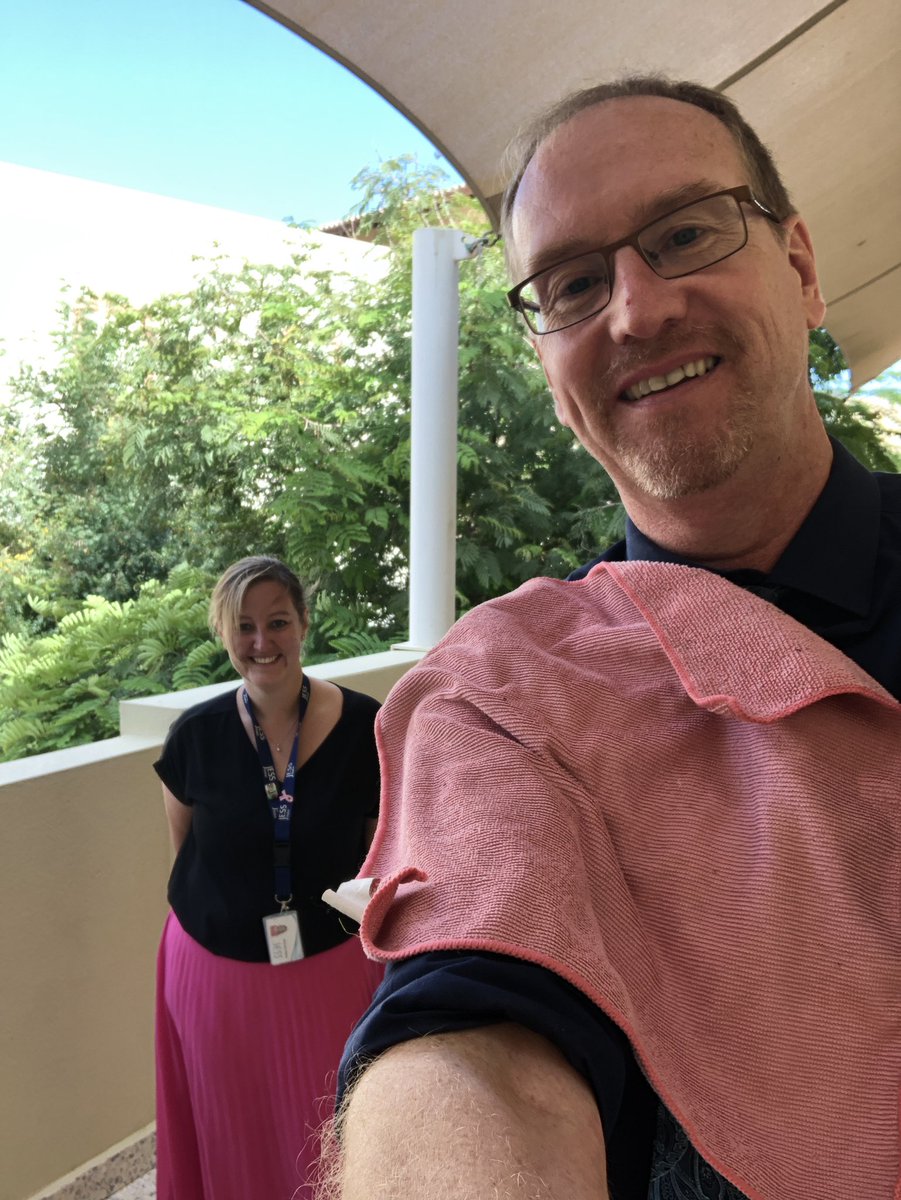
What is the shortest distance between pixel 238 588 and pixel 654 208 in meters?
2.15

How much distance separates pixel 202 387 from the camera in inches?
339

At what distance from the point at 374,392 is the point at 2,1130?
6781 millimetres

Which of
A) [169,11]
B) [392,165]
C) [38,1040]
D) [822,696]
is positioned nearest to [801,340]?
[822,696]

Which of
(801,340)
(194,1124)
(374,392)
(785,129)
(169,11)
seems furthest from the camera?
(169,11)

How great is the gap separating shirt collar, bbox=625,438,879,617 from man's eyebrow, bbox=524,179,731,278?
1.12 ft

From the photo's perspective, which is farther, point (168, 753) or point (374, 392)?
point (374, 392)

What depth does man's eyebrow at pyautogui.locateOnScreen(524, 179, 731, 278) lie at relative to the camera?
1.00m

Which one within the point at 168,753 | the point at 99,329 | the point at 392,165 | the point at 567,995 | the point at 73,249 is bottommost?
the point at 168,753

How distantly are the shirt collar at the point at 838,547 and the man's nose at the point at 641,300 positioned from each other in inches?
10.1

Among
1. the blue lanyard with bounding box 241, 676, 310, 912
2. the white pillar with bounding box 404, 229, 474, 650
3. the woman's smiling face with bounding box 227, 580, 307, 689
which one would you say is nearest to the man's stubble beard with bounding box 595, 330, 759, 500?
the blue lanyard with bounding box 241, 676, 310, 912

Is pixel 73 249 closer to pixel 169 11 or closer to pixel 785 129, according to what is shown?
pixel 169 11

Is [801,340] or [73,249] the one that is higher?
[73,249]

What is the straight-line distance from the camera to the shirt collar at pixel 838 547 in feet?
3.06

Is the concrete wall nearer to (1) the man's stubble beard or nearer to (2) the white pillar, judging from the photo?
(2) the white pillar
